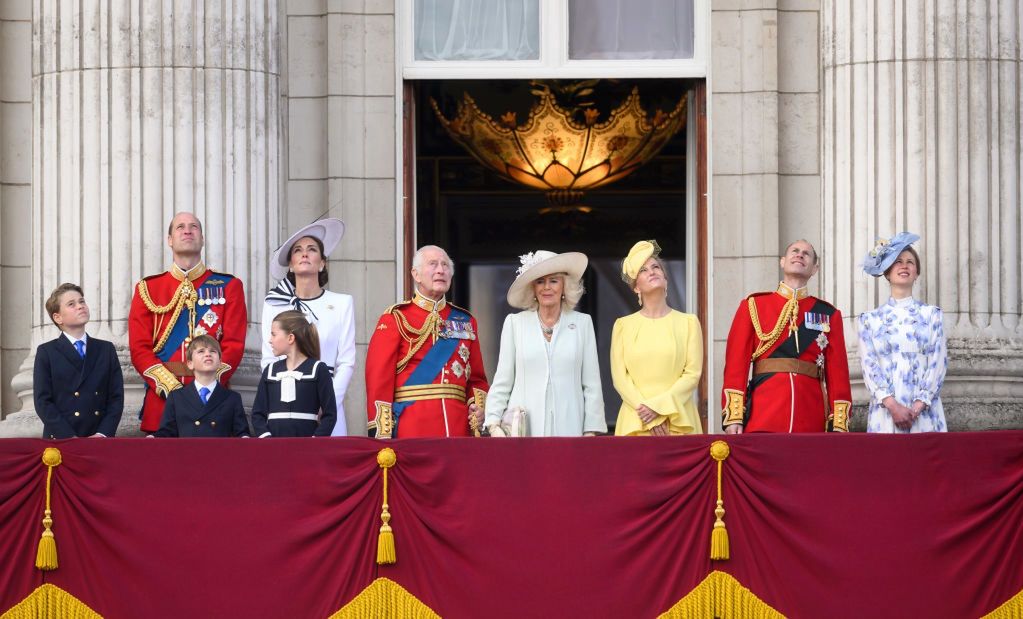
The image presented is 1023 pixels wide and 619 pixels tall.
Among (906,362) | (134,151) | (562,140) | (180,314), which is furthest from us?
(562,140)

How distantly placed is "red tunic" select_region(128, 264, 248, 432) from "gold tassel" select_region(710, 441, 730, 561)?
128 inches

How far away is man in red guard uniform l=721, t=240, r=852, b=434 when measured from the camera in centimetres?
1302

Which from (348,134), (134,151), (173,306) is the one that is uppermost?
(348,134)

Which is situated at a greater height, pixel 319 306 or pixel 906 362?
pixel 319 306

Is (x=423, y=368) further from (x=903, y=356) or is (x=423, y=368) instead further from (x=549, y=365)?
(x=903, y=356)

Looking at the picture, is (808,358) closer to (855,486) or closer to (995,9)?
(855,486)

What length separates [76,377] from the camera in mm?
12758

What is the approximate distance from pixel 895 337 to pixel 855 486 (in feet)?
5.60

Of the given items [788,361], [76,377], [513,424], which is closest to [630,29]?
[788,361]

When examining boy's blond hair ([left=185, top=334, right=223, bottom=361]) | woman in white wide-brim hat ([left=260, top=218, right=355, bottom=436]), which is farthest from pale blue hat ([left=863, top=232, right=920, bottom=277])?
boy's blond hair ([left=185, top=334, right=223, bottom=361])

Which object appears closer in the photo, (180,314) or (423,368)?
(423,368)

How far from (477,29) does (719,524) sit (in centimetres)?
579

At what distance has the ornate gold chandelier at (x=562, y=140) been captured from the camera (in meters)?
19.9

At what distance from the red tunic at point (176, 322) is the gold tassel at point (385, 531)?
73.4 inches
